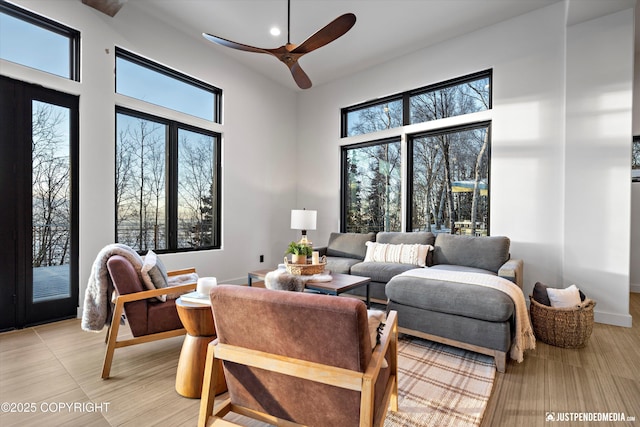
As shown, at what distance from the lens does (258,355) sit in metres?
1.25

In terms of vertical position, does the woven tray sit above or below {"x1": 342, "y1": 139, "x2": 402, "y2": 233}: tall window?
below

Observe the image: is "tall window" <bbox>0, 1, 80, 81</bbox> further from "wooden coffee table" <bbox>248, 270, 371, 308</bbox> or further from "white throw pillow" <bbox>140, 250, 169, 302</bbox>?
"wooden coffee table" <bbox>248, 270, 371, 308</bbox>

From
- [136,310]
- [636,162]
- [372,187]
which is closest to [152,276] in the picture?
[136,310]

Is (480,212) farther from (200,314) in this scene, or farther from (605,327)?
(200,314)

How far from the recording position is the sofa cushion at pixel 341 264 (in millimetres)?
3914

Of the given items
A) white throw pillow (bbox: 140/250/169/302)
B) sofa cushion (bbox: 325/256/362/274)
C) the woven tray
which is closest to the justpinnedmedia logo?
the woven tray

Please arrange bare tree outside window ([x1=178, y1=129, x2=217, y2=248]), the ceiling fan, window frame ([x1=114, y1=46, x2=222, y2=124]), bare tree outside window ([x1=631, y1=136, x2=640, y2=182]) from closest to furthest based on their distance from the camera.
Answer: the ceiling fan → window frame ([x1=114, y1=46, x2=222, y2=124]) → bare tree outside window ([x1=178, y1=129, x2=217, y2=248]) → bare tree outside window ([x1=631, y1=136, x2=640, y2=182])

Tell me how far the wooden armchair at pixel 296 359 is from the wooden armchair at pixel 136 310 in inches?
43.7

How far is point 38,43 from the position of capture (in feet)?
9.75

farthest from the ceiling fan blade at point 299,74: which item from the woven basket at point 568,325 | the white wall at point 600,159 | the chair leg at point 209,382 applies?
the woven basket at point 568,325

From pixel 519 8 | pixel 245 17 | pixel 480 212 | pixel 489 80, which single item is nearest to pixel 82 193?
pixel 245 17

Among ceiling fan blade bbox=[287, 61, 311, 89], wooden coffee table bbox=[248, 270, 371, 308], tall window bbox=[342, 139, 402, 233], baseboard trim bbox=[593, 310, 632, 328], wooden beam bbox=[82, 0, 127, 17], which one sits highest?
wooden beam bbox=[82, 0, 127, 17]

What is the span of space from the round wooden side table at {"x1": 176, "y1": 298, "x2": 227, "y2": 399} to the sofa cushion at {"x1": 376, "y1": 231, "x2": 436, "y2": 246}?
276 centimetres

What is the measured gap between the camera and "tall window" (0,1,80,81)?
280 cm
